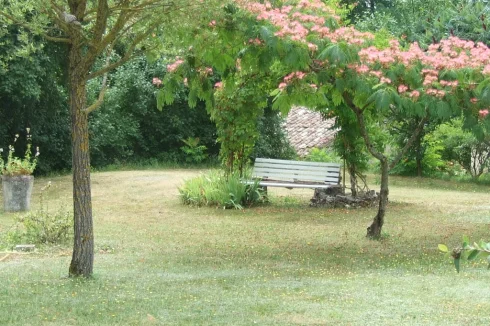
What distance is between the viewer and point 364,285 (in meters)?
8.41

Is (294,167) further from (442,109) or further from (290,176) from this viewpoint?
(442,109)

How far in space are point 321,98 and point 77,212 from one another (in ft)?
13.7

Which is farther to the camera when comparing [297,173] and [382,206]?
[297,173]

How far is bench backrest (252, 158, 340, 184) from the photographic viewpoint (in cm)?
1802

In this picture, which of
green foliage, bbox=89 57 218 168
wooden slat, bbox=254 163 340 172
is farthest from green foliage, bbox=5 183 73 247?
green foliage, bbox=89 57 218 168

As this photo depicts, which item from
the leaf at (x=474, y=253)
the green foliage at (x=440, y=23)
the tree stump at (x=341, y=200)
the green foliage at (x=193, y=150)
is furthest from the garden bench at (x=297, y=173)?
the leaf at (x=474, y=253)

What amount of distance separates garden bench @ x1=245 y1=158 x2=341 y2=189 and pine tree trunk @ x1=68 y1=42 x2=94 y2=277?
9434 millimetres

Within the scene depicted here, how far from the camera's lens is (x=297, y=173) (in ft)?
60.0

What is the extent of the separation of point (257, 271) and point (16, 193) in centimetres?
766

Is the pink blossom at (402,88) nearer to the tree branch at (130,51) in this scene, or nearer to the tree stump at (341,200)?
the tree branch at (130,51)

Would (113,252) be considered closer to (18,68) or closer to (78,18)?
(78,18)

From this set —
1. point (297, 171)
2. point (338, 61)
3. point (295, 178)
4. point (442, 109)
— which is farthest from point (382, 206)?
point (297, 171)

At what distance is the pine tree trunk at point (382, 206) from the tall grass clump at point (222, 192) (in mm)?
5102

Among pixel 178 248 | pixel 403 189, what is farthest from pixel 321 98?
pixel 403 189
